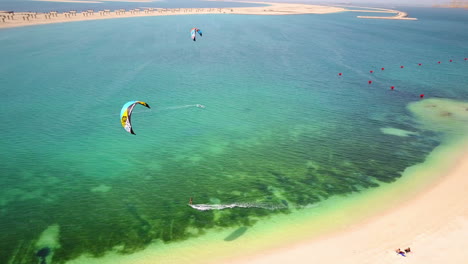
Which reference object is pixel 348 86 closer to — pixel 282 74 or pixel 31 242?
pixel 282 74

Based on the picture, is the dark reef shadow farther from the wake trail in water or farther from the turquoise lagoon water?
the wake trail in water

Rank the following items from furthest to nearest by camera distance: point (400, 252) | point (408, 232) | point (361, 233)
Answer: point (361, 233) → point (408, 232) → point (400, 252)

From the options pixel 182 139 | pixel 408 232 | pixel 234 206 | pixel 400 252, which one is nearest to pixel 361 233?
pixel 400 252

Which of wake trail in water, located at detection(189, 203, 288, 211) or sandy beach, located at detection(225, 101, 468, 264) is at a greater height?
sandy beach, located at detection(225, 101, 468, 264)

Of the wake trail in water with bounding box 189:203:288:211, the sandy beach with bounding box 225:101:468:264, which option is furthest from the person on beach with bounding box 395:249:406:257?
the wake trail in water with bounding box 189:203:288:211

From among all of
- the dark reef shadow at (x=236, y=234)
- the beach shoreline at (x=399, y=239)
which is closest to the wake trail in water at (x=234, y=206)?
the dark reef shadow at (x=236, y=234)

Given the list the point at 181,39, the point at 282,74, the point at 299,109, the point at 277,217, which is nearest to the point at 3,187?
the point at 277,217

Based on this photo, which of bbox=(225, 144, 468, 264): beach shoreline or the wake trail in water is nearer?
bbox=(225, 144, 468, 264): beach shoreline

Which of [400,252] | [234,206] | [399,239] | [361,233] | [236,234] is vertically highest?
[400,252]

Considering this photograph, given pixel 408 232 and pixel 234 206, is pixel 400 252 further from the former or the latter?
pixel 234 206
